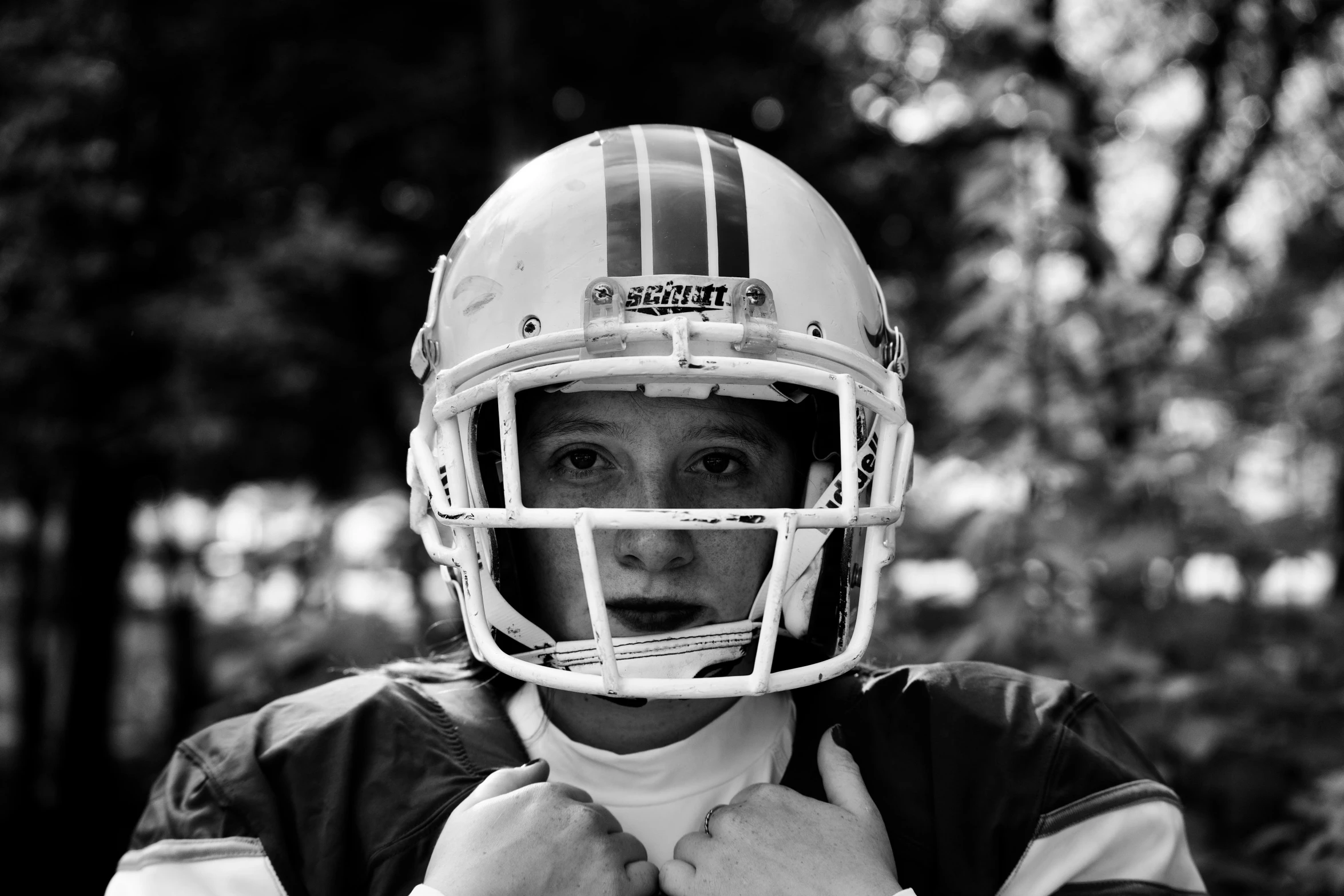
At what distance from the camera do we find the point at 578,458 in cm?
166

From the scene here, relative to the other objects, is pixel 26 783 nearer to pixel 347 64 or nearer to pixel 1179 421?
pixel 347 64

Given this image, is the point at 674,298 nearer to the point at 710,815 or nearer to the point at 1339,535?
the point at 710,815

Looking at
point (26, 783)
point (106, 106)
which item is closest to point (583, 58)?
point (106, 106)

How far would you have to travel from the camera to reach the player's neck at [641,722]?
1.68 meters

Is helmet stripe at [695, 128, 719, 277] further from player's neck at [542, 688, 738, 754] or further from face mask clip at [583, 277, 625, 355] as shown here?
player's neck at [542, 688, 738, 754]

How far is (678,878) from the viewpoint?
1.46m

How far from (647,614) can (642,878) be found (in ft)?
1.05

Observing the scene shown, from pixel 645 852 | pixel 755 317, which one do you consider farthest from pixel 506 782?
pixel 755 317

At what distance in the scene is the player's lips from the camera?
1541 millimetres

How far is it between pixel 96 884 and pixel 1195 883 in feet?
15.7

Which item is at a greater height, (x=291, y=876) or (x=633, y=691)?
(x=633, y=691)

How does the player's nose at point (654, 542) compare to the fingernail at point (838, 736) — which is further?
the fingernail at point (838, 736)

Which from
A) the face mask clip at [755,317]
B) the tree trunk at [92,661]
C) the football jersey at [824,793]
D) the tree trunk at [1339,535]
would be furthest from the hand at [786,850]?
the tree trunk at [92,661]

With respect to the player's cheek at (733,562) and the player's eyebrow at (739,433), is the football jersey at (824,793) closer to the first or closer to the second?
the player's cheek at (733,562)
